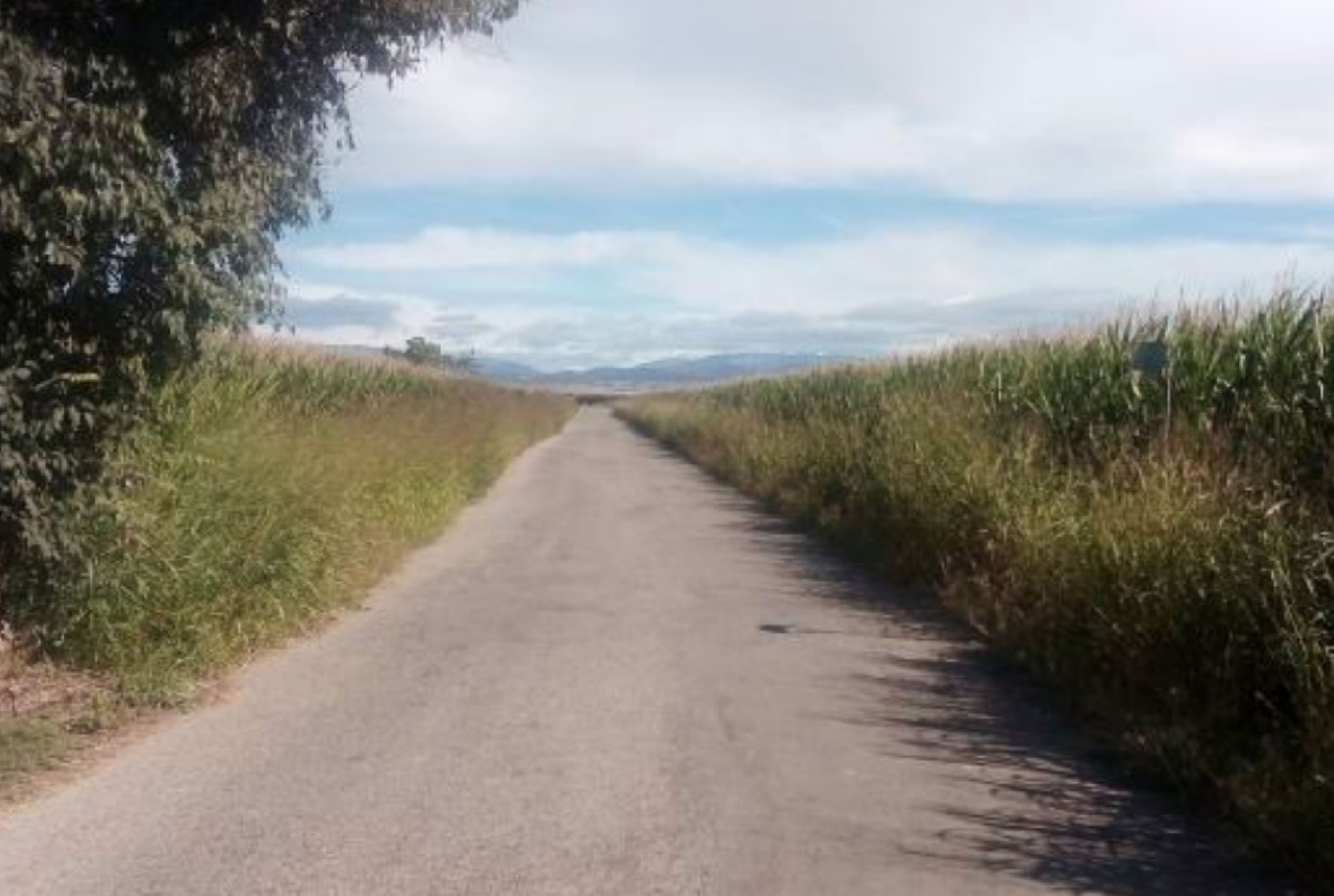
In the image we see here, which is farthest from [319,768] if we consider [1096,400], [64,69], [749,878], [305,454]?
[1096,400]

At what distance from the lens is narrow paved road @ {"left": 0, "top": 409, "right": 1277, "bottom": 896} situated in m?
5.79

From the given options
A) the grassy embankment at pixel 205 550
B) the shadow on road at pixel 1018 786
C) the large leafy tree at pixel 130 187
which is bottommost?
the shadow on road at pixel 1018 786

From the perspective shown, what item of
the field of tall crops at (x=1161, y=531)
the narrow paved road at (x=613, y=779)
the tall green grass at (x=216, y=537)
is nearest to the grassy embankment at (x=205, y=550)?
the tall green grass at (x=216, y=537)

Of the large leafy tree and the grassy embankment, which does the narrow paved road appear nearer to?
the grassy embankment

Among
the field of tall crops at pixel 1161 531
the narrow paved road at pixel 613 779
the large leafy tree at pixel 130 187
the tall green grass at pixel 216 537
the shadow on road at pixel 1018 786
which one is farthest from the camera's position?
the tall green grass at pixel 216 537

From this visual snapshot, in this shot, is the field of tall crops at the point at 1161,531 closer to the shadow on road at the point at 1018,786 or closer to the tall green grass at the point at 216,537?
the shadow on road at the point at 1018,786

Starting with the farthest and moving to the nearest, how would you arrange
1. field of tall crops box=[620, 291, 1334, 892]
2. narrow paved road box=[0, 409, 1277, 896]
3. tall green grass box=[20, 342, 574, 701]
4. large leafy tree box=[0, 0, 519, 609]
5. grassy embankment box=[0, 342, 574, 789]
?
1. tall green grass box=[20, 342, 574, 701]
2. grassy embankment box=[0, 342, 574, 789]
3. large leafy tree box=[0, 0, 519, 609]
4. field of tall crops box=[620, 291, 1334, 892]
5. narrow paved road box=[0, 409, 1277, 896]

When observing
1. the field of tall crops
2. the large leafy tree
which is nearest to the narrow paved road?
the field of tall crops

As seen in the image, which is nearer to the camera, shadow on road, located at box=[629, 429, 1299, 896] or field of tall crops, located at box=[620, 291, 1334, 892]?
shadow on road, located at box=[629, 429, 1299, 896]

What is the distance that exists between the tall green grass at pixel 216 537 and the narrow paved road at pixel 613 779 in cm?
41

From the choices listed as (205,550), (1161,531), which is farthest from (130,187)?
(1161,531)

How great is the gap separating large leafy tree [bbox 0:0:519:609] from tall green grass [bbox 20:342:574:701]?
1.26ft

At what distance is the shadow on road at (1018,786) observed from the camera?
6004 millimetres

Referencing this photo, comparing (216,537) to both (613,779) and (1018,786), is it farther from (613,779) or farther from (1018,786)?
(1018,786)
